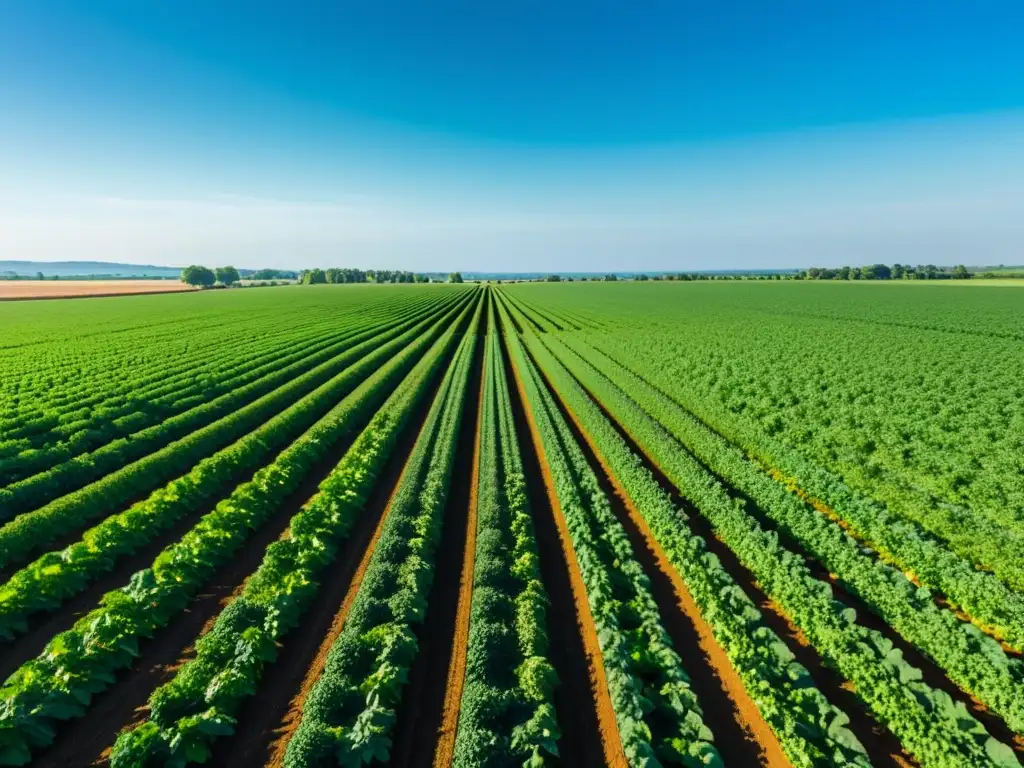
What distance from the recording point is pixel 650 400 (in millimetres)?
23234

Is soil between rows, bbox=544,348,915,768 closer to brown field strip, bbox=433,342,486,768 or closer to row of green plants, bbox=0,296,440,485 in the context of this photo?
brown field strip, bbox=433,342,486,768

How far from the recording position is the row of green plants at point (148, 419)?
16.6 m

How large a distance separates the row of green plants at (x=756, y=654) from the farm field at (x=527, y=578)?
0.05m

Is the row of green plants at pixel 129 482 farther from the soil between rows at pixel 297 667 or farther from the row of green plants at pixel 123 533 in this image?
the soil between rows at pixel 297 667

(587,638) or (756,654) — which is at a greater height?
(756,654)

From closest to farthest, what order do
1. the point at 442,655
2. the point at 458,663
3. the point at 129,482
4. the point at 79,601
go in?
the point at 458,663 → the point at 442,655 → the point at 79,601 → the point at 129,482

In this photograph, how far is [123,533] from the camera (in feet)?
39.4

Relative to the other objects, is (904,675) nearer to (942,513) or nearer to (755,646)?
(755,646)

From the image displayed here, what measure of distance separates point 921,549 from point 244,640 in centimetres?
1531

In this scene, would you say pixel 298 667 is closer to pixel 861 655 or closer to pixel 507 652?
pixel 507 652

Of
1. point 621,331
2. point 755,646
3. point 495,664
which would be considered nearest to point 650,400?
point 755,646

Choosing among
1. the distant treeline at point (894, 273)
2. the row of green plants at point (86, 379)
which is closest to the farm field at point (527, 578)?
the row of green plants at point (86, 379)

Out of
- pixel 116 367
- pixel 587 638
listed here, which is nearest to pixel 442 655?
pixel 587 638

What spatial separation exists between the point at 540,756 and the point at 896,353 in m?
33.4
